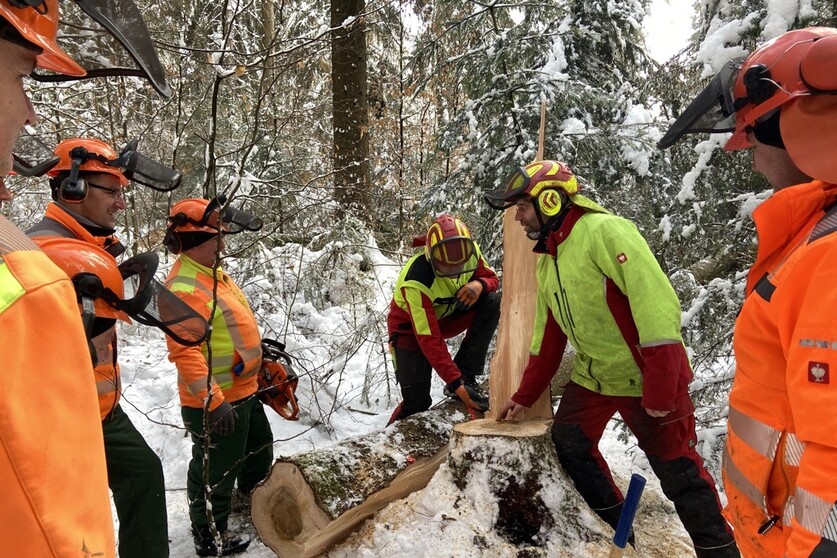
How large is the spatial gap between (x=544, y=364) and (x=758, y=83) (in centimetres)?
213

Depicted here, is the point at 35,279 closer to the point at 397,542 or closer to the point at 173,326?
the point at 173,326

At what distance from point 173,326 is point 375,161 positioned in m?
9.84

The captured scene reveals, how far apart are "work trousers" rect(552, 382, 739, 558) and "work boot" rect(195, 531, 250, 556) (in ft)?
7.14

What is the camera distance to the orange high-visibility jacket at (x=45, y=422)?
0.63 meters

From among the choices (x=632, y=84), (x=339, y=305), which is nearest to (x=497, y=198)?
(x=632, y=84)

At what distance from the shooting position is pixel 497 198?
3.32 meters

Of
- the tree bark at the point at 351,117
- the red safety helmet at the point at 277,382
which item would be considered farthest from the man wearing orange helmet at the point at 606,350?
the tree bark at the point at 351,117

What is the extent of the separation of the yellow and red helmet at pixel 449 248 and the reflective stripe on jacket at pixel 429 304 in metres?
0.09

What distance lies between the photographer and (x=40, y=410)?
67 centimetres

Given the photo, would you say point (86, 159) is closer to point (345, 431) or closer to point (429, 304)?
point (429, 304)

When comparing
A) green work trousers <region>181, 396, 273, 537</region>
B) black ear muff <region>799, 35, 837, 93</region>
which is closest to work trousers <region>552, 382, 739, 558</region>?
black ear muff <region>799, 35, 837, 93</region>

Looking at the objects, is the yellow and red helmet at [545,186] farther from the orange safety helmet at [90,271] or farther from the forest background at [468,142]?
the orange safety helmet at [90,271]

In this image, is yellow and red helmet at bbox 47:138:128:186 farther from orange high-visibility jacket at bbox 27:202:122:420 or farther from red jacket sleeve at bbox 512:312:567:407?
red jacket sleeve at bbox 512:312:567:407

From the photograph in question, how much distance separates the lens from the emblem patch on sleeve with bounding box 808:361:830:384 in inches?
45.5
